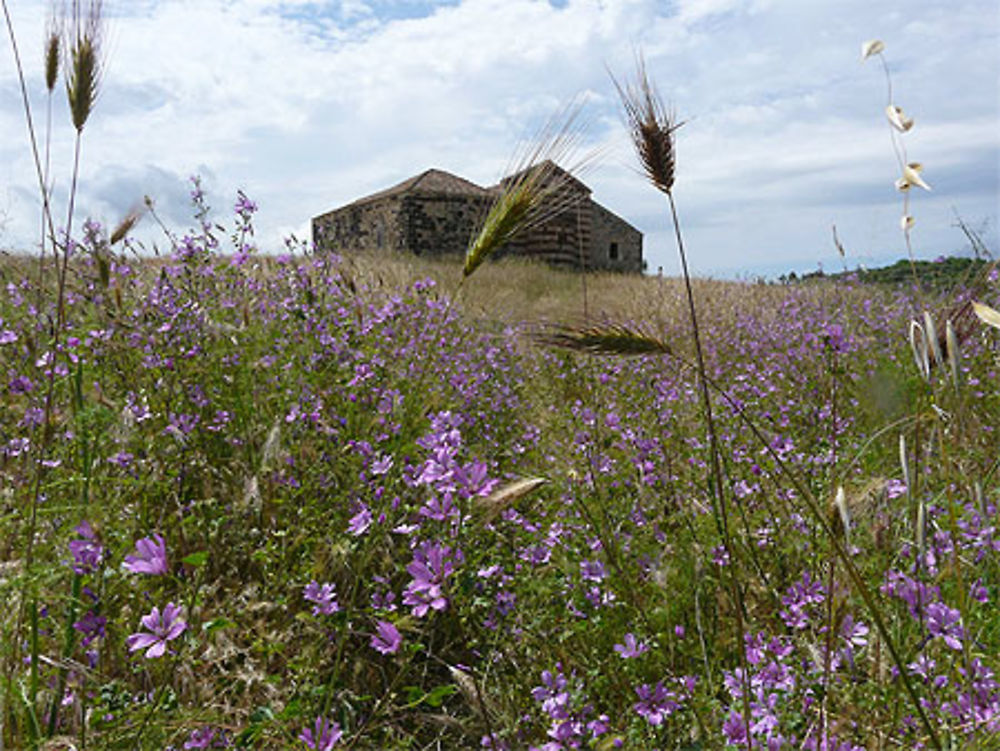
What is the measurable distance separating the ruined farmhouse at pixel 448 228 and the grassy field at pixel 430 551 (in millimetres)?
19254

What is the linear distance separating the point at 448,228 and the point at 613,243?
7536 mm

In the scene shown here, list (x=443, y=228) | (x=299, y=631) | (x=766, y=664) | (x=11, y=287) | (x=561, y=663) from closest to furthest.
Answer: (x=766, y=664), (x=561, y=663), (x=299, y=631), (x=11, y=287), (x=443, y=228)

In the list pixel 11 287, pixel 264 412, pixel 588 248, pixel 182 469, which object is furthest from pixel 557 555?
pixel 588 248

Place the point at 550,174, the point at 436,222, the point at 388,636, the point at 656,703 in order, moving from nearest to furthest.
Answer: the point at 388,636
the point at 656,703
the point at 550,174
the point at 436,222

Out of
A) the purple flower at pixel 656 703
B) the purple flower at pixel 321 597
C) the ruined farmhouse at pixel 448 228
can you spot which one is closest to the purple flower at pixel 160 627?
the purple flower at pixel 321 597

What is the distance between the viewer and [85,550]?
173 cm

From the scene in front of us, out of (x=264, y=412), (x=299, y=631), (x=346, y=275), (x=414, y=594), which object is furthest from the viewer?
(x=346, y=275)

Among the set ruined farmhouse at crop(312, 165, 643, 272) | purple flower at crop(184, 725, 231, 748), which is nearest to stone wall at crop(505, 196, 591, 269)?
ruined farmhouse at crop(312, 165, 643, 272)

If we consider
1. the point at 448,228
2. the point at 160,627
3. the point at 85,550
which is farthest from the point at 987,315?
the point at 448,228

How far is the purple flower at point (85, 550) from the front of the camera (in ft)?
5.55

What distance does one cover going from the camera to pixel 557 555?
2.55m

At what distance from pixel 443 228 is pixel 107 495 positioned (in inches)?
929

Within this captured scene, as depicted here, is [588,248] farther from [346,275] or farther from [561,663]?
[561,663]

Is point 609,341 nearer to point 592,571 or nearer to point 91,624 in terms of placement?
point 592,571
